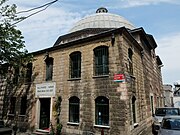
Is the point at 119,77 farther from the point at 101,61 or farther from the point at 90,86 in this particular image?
the point at 90,86

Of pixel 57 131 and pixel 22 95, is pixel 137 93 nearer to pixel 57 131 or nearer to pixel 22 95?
pixel 57 131

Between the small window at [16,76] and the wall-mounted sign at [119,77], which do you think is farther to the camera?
the small window at [16,76]

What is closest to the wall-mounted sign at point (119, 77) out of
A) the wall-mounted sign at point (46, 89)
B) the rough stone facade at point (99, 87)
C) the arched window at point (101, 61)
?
the rough stone facade at point (99, 87)

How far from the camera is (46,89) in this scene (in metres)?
13.4

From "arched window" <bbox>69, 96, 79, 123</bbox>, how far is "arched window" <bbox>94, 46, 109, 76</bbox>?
245 cm

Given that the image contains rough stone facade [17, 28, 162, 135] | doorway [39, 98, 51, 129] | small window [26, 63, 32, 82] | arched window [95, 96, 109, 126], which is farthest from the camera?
small window [26, 63, 32, 82]

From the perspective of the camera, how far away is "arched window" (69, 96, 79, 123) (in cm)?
1145

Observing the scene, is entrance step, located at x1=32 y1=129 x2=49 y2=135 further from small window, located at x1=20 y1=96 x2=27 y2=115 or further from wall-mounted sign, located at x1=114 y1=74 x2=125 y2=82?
wall-mounted sign, located at x1=114 y1=74 x2=125 y2=82

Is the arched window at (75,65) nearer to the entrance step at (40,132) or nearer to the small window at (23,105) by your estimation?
the entrance step at (40,132)

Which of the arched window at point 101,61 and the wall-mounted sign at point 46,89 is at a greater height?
the arched window at point 101,61

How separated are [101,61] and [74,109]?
3815mm

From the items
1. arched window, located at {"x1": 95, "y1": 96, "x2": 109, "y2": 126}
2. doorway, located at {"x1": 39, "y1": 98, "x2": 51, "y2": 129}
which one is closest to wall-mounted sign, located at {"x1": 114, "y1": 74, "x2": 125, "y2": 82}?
arched window, located at {"x1": 95, "y1": 96, "x2": 109, "y2": 126}

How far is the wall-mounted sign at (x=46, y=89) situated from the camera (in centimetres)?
1300

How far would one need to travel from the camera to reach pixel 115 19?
20922mm
